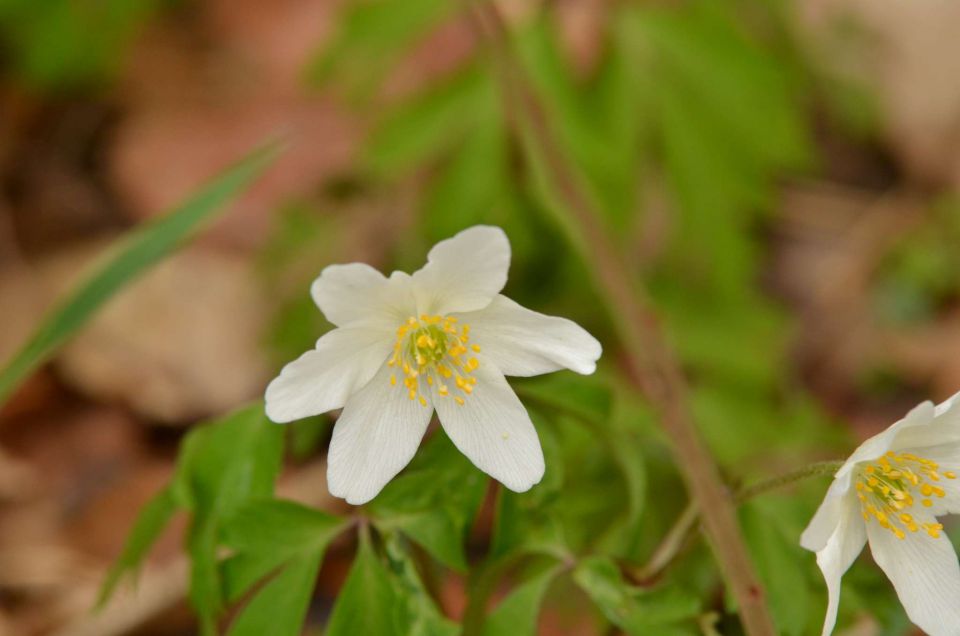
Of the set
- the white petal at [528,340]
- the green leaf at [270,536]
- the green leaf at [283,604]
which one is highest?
the white petal at [528,340]

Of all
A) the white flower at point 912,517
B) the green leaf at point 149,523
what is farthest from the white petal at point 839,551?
the green leaf at point 149,523

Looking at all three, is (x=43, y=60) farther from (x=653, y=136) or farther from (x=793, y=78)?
(x=793, y=78)

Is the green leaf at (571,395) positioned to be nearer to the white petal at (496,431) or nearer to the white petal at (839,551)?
the white petal at (496,431)

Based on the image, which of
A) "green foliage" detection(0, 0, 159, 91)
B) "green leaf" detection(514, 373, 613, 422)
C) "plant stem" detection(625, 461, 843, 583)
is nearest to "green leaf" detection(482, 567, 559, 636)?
"plant stem" detection(625, 461, 843, 583)

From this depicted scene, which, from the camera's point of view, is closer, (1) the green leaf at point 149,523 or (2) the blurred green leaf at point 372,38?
(1) the green leaf at point 149,523

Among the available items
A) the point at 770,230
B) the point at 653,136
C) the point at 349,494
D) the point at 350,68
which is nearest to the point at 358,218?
the point at 350,68
